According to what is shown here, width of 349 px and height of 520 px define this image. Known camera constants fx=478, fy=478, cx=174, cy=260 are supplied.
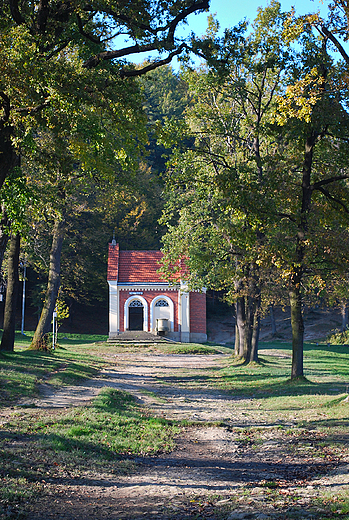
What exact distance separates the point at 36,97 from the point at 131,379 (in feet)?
37.5

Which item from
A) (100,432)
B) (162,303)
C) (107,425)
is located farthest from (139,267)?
(100,432)

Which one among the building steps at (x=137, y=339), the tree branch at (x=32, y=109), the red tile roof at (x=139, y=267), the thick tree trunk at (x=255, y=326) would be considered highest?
the tree branch at (x=32, y=109)

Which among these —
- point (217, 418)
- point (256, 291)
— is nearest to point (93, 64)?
point (217, 418)

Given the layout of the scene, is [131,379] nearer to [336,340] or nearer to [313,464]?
[313,464]

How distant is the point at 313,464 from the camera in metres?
7.33

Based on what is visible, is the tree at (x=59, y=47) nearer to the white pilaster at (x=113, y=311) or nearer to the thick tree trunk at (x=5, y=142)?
the thick tree trunk at (x=5, y=142)

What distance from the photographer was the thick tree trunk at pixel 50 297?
2231 centimetres

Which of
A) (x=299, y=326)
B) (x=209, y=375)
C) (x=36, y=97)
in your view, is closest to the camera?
(x=36, y=97)

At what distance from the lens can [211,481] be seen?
6.53m

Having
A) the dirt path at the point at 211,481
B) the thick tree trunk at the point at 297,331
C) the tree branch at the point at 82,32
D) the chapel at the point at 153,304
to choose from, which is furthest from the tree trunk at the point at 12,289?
the chapel at the point at 153,304

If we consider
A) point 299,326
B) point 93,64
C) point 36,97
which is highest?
point 93,64

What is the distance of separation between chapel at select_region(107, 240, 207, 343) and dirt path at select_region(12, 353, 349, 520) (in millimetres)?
26883

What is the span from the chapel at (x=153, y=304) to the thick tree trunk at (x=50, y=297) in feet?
48.8

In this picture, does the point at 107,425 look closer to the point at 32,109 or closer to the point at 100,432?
the point at 100,432
